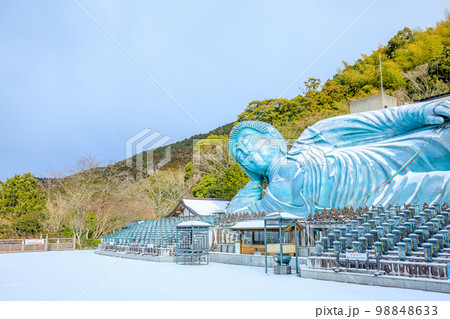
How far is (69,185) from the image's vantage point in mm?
34719

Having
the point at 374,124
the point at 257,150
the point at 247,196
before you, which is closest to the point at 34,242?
the point at 247,196

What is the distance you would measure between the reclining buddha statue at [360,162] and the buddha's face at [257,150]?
0.21 ft

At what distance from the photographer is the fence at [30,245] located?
2228cm

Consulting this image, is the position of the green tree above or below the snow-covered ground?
above

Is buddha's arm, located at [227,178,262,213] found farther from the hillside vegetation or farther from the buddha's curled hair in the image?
the hillside vegetation

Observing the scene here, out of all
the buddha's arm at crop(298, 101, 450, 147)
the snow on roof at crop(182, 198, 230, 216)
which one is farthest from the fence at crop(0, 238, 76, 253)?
the buddha's arm at crop(298, 101, 450, 147)

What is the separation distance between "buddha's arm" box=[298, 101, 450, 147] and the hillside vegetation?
1253 centimetres

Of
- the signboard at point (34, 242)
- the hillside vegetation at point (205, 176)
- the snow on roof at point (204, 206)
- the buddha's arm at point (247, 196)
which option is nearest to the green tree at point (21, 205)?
the hillside vegetation at point (205, 176)

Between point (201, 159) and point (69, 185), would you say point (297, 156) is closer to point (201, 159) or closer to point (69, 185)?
point (201, 159)

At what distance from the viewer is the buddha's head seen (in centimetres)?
2041

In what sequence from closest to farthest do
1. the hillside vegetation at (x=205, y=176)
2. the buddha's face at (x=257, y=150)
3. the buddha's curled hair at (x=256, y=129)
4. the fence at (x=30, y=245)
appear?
1. the buddha's face at (x=257, y=150)
2. the buddha's curled hair at (x=256, y=129)
3. the fence at (x=30, y=245)
4. the hillside vegetation at (x=205, y=176)

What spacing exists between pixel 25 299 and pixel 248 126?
16874mm

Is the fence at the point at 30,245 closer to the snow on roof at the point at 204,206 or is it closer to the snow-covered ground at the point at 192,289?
the snow on roof at the point at 204,206

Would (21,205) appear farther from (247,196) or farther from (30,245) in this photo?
(247,196)
